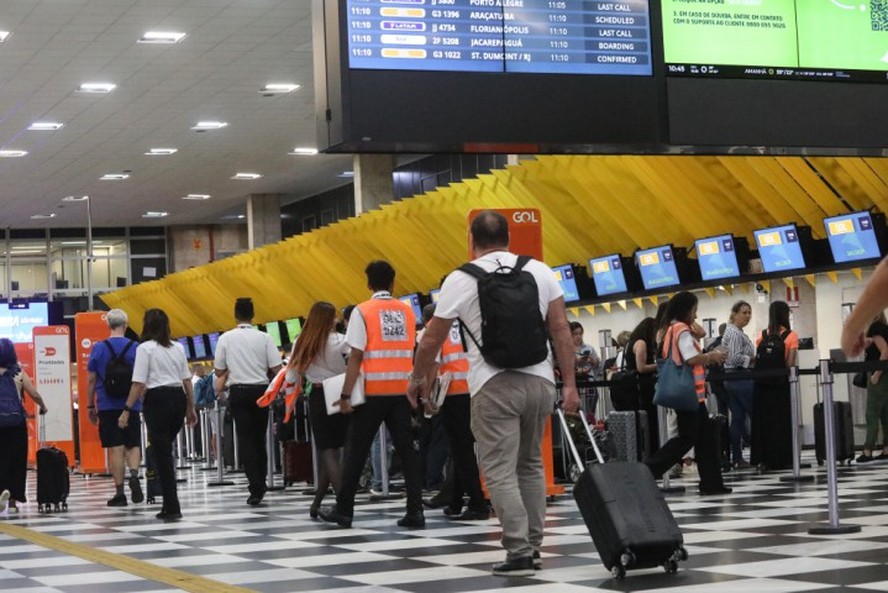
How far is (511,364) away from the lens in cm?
600

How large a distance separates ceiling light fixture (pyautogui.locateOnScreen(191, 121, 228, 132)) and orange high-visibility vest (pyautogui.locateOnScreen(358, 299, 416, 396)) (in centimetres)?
1868

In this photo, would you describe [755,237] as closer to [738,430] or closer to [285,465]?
[738,430]

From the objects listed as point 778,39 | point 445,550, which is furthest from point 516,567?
point 778,39

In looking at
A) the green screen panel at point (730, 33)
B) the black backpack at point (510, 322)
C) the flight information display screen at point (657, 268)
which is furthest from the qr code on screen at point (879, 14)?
the flight information display screen at point (657, 268)

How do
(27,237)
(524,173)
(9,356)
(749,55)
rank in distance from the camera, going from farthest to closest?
(27,237), (524,173), (9,356), (749,55)

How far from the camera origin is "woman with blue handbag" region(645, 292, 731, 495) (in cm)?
981

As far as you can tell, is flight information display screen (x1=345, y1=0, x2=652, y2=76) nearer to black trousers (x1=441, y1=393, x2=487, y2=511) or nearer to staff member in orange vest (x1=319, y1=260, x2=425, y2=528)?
staff member in orange vest (x1=319, y1=260, x2=425, y2=528)

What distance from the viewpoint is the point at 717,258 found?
17.5 meters

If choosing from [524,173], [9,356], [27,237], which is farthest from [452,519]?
[27,237]

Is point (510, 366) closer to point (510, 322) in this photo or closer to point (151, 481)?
point (510, 322)

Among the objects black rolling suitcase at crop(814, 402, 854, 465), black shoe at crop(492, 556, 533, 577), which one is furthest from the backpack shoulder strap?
black rolling suitcase at crop(814, 402, 854, 465)

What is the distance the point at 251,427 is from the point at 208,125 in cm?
1637

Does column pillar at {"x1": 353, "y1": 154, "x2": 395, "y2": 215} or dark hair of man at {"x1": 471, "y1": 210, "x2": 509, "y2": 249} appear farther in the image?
column pillar at {"x1": 353, "y1": 154, "x2": 395, "y2": 215}

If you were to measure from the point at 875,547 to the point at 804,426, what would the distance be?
10.8m
